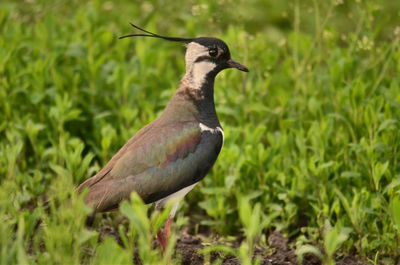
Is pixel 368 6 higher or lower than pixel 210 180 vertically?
higher

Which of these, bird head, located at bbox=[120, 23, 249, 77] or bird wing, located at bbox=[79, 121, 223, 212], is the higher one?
bird head, located at bbox=[120, 23, 249, 77]

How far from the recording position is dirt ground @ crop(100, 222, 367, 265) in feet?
15.6

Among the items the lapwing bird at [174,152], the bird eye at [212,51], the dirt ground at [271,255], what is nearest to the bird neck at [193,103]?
the lapwing bird at [174,152]

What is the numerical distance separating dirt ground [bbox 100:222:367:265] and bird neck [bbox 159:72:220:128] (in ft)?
3.35

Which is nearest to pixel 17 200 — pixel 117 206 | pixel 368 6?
pixel 117 206

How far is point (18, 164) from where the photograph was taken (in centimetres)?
605

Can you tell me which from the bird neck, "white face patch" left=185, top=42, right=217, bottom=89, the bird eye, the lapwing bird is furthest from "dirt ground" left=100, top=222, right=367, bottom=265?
the bird eye

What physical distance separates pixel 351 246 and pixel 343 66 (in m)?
2.30

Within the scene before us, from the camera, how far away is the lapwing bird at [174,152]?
4.58 metres

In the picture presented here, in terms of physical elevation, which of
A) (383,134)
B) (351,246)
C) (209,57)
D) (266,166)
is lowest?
(351,246)

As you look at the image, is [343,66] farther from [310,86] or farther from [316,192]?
[316,192]

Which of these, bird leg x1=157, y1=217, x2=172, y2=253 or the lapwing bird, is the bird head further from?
bird leg x1=157, y1=217, x2=172, y2=253

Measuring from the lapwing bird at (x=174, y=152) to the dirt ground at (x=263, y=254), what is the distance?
220 mm

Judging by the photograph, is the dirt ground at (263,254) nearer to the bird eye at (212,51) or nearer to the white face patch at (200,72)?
the white face patch at (200,72)
